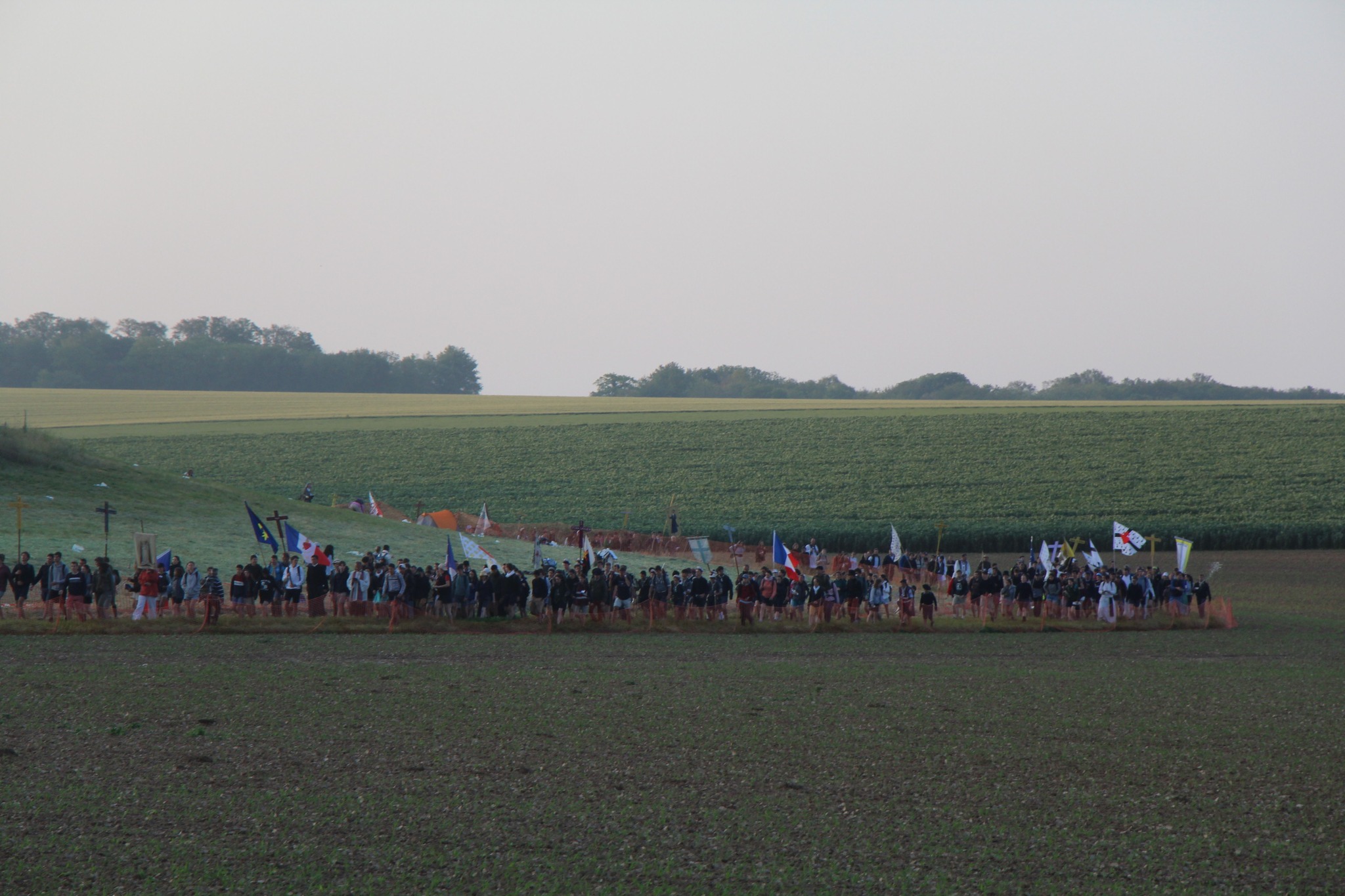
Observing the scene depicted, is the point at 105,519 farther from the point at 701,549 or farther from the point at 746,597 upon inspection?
the point at 701,549

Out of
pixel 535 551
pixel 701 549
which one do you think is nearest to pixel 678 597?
pixel 535 551

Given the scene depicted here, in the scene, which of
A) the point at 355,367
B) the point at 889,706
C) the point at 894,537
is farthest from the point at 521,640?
the point at 355,367

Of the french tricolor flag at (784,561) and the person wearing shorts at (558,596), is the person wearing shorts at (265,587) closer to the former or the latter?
the person wearing shorts at (558,596)

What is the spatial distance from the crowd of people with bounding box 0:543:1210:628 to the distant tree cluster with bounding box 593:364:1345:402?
4930 inches

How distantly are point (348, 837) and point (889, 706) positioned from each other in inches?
359

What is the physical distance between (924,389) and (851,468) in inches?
4131

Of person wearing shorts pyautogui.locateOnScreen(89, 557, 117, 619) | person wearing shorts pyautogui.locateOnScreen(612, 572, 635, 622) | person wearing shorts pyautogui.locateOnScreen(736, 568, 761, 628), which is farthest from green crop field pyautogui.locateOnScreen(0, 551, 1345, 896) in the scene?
person wearing shorts pyautogui.locateOnScreen(736, 568, 761, 628)

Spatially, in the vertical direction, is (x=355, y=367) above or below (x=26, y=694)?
above

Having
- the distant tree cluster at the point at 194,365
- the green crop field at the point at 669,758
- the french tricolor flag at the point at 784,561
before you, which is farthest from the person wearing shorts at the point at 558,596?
the distant tree cluster at the point at 194,365

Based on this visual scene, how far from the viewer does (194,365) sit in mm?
139000

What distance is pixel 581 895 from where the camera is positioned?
Result: 962cm

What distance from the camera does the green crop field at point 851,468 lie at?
5316 centimetres

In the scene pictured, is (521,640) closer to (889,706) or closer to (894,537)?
(889,706)

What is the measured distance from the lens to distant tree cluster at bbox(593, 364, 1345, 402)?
15588cm
